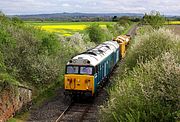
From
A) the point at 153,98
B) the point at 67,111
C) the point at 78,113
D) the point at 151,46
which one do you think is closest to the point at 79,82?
the point at 67,111

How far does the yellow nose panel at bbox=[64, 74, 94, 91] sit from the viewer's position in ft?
68.2

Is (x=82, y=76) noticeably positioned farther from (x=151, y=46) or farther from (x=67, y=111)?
(x=151, y=46)

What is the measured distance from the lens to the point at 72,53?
110ft

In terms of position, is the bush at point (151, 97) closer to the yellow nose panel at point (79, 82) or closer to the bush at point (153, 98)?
the bush at point (153, 98)

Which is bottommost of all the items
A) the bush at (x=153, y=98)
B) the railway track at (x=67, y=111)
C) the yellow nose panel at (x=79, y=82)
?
the railway track at (x=67, y=111)

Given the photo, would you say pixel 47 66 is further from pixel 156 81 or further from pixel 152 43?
pixel 156 81

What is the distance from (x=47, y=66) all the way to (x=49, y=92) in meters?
2.22

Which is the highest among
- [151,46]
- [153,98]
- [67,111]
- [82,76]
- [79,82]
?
[151,46]

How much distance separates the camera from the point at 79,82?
68.7ft

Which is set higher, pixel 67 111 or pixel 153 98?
pixel 153 98

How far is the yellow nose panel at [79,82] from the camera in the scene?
20.8 metres

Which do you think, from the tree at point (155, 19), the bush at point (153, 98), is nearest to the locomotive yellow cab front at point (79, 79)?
the bush at point (153, 98)

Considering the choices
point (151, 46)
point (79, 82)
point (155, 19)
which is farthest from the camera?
point (155, 19)

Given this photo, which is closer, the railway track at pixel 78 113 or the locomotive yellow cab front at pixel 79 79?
the railway track at pixel 78 113
